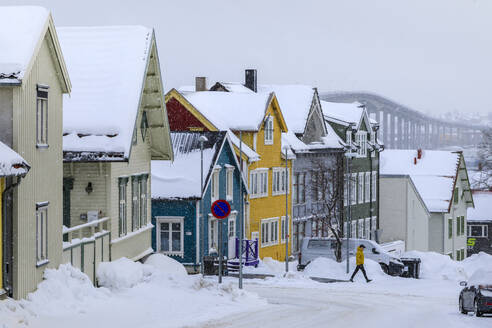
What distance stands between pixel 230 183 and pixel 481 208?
173ft

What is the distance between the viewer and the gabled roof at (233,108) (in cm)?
5434

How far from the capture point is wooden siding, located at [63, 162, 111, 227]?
99.8 ft

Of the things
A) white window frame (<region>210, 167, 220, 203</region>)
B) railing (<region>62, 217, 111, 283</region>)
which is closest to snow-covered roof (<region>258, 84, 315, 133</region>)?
white window frame (<region>210, 167, 220, 203</region>)

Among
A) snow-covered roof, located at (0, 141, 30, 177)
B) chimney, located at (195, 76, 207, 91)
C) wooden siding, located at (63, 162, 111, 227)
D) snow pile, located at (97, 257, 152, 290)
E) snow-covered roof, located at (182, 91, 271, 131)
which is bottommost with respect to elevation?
snow pile, located at (97, 257, 152, 290)

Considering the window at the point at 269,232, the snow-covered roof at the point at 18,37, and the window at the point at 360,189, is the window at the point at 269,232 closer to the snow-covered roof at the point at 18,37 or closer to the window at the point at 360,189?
the window at the point at 360,189

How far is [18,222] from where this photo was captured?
20984 mm

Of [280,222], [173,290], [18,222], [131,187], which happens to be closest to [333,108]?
[280,222]

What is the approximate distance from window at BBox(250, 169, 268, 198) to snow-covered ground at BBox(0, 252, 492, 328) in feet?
58.8

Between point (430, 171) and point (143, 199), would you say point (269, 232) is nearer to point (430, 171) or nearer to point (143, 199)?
point (143, 199)

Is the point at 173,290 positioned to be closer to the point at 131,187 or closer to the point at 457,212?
the point at 131,187

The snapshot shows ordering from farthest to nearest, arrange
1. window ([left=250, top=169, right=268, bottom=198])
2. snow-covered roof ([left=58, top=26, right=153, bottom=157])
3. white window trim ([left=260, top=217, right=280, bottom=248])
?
white window trim ([left=260, top=217, right=280, bottom=248]) < window ([left=250, top=169, right=268, bottom=198]) < snow-covered roof ([left=58, top=26, right=153, bottom=157])

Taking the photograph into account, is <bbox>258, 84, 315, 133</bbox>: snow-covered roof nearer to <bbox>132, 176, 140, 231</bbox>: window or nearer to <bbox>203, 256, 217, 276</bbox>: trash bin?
<bbox>203, 256, 217, 276</bbox>: trash bin

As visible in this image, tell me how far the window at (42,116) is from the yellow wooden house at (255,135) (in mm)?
28423

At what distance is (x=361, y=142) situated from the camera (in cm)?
7225
